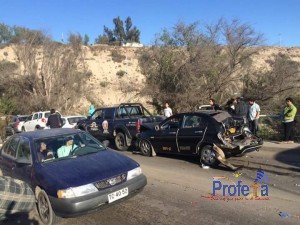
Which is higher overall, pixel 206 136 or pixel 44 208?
pixel 206 136

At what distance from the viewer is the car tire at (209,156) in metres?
9.39

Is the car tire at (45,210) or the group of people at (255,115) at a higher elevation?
the group of people at (255,115)

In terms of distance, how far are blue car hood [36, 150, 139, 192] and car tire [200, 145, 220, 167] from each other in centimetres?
359

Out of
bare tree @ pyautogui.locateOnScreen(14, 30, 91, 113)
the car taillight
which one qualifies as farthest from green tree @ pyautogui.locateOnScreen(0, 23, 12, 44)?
the car taillight

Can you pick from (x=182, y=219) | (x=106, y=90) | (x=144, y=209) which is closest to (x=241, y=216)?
(x=182, y=219)

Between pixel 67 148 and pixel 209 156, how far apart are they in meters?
4.27

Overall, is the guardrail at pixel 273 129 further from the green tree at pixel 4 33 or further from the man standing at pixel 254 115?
the green tree at pixel 4 33

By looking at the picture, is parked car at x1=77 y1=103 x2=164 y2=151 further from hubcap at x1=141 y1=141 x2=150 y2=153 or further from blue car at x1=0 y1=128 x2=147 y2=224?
blue car at x1=0 y1=128 x2=147 y2=224

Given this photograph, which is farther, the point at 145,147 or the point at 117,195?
the point at 145,147

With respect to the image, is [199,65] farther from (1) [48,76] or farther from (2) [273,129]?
(1) [48,76]

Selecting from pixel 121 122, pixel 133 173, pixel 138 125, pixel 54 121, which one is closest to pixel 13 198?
pixel 133 173

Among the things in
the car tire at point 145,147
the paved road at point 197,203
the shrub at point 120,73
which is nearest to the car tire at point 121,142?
the car tire at point 145,147

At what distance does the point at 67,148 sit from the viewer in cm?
671

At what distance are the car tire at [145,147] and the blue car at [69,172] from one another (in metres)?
4.71
